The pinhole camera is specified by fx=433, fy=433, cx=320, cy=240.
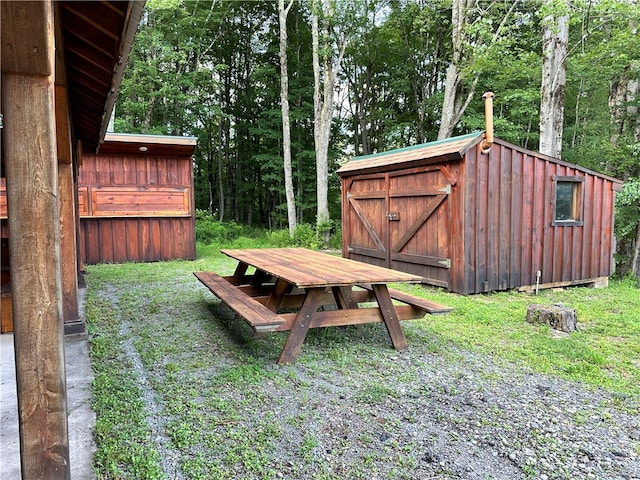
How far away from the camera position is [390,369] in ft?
10.5

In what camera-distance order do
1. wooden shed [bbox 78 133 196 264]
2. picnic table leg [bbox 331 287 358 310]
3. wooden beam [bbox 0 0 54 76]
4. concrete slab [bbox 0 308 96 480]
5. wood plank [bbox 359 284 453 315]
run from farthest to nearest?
1. wooden shed [bbox 78 133 196 264]
2. picnic table leg [bbox 331 287 358 310]
3. wood plank [bbox 359 284 453 315]
4. concrete slab [bbox 0 308 96 480]
5. wooden beam [bbox 0 0 54 76]

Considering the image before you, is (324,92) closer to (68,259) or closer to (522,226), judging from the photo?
(522,226)

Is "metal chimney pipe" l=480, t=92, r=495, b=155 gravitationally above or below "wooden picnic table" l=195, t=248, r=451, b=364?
above

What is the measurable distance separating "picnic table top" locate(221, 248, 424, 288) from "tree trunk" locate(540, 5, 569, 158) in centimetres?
575

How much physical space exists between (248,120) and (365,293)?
14738mm

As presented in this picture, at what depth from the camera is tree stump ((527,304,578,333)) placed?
4312 millimetres

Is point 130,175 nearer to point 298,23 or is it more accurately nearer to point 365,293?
point 365,293

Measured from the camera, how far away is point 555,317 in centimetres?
438

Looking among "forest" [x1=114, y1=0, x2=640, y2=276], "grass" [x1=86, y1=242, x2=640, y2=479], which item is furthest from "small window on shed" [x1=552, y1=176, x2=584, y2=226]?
"grass" [x1=86, y1=242, x2=640, y2=479]

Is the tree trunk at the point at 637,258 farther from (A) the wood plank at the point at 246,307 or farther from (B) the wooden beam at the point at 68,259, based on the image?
(B) the wooden beam at the point at 68,259

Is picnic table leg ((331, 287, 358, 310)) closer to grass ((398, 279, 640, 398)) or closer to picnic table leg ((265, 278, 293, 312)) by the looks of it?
picnic table leg ((265, 278, 293, 312))

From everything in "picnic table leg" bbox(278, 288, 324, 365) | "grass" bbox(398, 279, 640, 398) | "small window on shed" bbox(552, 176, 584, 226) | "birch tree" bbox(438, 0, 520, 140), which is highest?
"birch tree" bbox(438, 0, 520, 140)

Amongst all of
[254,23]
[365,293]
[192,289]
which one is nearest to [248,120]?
[254,23]

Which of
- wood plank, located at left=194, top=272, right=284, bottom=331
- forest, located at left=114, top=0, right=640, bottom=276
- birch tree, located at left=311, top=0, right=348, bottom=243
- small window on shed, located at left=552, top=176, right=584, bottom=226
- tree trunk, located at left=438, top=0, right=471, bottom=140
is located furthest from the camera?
birch tree, located at left=311, top=0, right=348, bottom=243
